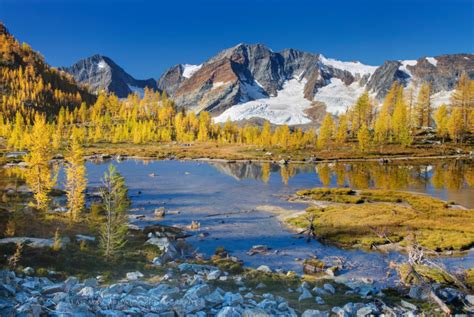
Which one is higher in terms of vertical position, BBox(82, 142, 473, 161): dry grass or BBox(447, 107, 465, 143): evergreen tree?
BBox(447, 107, 465, 143): evergreen tree

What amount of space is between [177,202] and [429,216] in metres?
35.7

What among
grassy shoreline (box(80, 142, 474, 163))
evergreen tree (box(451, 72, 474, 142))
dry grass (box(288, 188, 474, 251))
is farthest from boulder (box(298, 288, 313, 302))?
evergreen tree (box(451, 72, 474, 142))

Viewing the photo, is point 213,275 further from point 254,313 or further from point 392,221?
point 392,221

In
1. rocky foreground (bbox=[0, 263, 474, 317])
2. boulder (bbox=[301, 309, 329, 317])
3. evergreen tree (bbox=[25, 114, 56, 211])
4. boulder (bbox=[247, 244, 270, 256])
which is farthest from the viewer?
evergreen tree (bbox=[25, 114, 56, 211])

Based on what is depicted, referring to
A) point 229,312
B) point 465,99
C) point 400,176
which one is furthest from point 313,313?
point 465,99

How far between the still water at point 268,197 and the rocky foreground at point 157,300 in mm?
9117

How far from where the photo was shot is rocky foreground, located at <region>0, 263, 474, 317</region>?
14.7 metres

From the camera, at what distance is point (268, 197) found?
63.2 meters

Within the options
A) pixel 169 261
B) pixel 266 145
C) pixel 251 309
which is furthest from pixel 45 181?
pixel 266 145

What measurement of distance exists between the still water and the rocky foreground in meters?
9.12

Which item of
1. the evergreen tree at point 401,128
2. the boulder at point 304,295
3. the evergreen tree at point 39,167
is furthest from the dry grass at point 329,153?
the boulder at point 304,295

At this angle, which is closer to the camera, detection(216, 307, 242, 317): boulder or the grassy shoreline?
detection(216, 307, 242, 317): boulder

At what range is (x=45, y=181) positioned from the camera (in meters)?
43.6

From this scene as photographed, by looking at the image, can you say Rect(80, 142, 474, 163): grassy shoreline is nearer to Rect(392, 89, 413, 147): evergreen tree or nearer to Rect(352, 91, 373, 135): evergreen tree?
Rect(392, 89, 413, 147): evergreen tree
